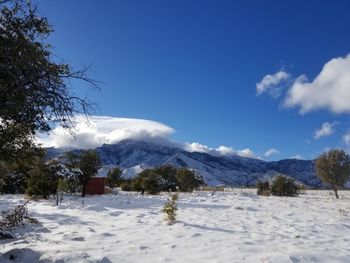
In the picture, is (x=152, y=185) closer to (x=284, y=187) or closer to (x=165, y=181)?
(x=165, y=181)

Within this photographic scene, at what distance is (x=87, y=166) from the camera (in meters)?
45.6

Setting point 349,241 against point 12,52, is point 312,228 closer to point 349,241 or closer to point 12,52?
point 349,241

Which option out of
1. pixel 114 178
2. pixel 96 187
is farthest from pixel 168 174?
pixel 114 178

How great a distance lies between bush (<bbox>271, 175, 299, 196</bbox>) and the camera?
57.4 metres

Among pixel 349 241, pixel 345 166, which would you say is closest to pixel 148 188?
pixel 345 166

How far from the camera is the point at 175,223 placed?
1519 cm

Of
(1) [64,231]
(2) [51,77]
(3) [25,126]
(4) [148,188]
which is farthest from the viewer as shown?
(4) [148,188]

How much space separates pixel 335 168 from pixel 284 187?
24.1ft

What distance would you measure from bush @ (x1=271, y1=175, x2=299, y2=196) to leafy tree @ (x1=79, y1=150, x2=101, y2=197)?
82.8 ft

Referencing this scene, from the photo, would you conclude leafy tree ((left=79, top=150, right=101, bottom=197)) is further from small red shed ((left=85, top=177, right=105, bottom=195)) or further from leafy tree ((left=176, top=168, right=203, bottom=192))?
leafy tree ((left=176, top=168, right=203, bottom=192))

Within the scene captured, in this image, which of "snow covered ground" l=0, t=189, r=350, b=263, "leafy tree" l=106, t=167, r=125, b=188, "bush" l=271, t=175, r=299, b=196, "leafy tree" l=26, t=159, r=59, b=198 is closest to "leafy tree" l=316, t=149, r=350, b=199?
"bush" l=271, t=175, r=299, b=196

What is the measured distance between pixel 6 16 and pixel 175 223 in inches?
374

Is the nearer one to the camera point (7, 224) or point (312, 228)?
point (7, 224)

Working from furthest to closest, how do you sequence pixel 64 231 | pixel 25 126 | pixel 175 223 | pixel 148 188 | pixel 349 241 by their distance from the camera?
pixel 148 188
pixel 175 223
pixel 64 231
pixel 349 241
pixel 25 126
